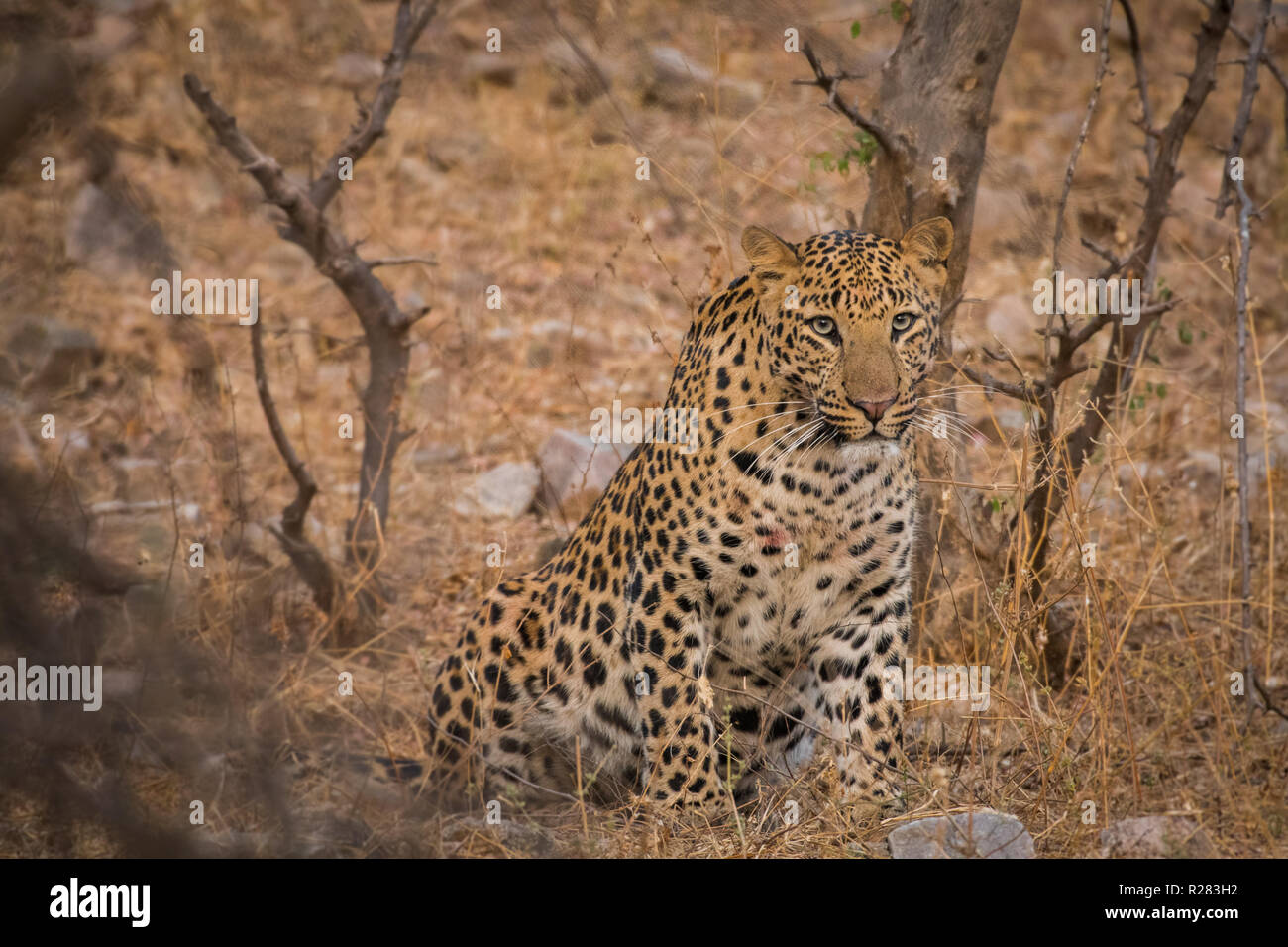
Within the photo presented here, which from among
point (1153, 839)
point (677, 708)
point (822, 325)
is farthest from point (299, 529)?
point (1153, 839)

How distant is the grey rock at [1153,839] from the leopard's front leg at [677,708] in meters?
1.44

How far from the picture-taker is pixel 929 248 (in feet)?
17.7

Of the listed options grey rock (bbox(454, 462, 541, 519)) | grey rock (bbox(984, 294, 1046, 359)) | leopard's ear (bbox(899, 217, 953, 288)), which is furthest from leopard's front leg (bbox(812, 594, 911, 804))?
grey rock (bbox(984, 294, 1046, 359))

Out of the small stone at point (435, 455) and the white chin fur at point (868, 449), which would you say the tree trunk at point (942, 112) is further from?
the small stone at point (435, 455)

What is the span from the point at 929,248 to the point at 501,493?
440 cm

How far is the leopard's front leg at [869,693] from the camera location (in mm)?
5344

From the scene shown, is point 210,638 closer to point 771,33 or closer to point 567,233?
point 567,233

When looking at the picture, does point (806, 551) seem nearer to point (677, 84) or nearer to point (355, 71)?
point (677, 84)

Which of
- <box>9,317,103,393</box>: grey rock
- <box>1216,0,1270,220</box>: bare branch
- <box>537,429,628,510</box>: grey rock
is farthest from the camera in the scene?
<box>9,317,103,393</box>: grey rock

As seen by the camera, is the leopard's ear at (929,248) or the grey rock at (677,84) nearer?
the leopard's ear at (929,248)

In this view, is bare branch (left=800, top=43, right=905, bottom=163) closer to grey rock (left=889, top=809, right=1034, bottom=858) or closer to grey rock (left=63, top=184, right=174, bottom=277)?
grey rock (left=889, top=809, right=1034, bottom=858)

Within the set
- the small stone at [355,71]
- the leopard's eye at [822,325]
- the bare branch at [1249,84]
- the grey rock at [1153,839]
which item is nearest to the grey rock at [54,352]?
the small stone at [355,71]

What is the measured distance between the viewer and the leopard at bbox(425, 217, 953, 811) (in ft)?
16.9

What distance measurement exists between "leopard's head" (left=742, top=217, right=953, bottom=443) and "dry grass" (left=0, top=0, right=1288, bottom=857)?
0.50 metres
